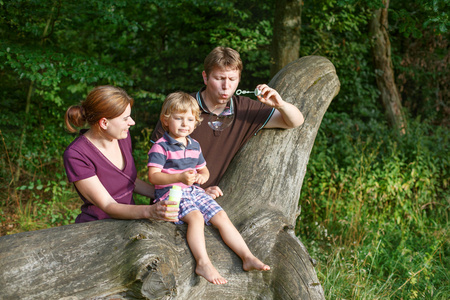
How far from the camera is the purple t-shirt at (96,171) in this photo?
250 centimetres

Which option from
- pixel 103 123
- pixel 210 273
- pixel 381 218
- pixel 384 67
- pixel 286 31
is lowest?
pixel 381 218

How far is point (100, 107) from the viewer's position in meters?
2.58

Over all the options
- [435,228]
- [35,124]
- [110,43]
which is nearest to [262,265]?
[435,228]

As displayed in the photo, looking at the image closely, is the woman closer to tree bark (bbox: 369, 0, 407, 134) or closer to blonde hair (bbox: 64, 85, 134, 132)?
blonde hair (bbox: 64, 85, 134, 132)

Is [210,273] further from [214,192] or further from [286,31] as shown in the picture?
[286,31]

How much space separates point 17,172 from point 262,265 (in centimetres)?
409

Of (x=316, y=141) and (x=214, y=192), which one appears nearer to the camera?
(x=214, y=192)

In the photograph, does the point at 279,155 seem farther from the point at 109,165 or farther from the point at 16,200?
the point at 16,200

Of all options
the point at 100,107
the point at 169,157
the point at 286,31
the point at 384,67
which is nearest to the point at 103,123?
Answer: the point at 100,107

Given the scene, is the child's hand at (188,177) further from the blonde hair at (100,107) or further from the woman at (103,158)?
the blonde hair at (100,107)

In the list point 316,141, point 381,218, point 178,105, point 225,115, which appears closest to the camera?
point 178,105

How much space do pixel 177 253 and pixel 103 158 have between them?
771 millimetres

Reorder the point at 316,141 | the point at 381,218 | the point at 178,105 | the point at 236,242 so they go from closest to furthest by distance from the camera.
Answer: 1. the point at 236,242
2. the point at 178,105
3. the point at 381,218
4. the point at 316,141

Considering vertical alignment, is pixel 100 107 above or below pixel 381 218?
above
